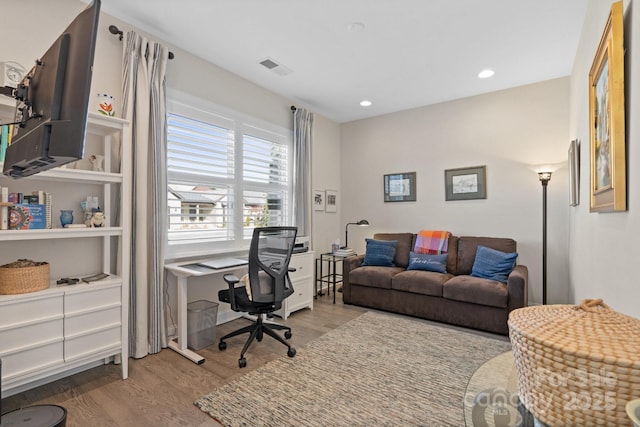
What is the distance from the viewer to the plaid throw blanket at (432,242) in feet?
13.1

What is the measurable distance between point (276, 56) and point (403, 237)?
286 centimetres

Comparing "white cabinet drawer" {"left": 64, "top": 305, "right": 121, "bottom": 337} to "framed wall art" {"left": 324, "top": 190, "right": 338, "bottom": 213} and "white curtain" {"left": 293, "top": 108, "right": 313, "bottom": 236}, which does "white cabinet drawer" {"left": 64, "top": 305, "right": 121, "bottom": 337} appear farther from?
"framed wall art" {"left": 324, "top": 190, "right": 338, "bottom": 213}

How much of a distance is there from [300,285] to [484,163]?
2907mm

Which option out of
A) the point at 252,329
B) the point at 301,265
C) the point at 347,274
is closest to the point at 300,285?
the point at 301,265

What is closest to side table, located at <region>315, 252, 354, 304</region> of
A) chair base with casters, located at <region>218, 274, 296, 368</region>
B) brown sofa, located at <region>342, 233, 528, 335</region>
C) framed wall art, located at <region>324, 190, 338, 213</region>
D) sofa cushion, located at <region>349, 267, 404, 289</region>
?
brown sofa, located at <region>342, 233, 528, 335</region>

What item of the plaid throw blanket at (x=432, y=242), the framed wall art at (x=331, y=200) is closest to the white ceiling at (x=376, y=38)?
the framed wall art at (x=331, y=200)

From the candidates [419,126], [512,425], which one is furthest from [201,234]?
[419,126]

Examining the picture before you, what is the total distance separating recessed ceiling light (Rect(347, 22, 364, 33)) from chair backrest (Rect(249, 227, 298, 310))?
5.99 ft

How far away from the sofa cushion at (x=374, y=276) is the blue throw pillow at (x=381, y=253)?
158 mm

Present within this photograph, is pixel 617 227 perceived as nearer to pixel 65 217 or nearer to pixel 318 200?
pixel 65 217

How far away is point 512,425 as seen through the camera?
853 mm

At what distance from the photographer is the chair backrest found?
2.55 m

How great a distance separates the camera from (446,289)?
3.32m

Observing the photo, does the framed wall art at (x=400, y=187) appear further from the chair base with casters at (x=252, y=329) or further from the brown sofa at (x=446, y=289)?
the chair base with casters at (x=252, y=329)
